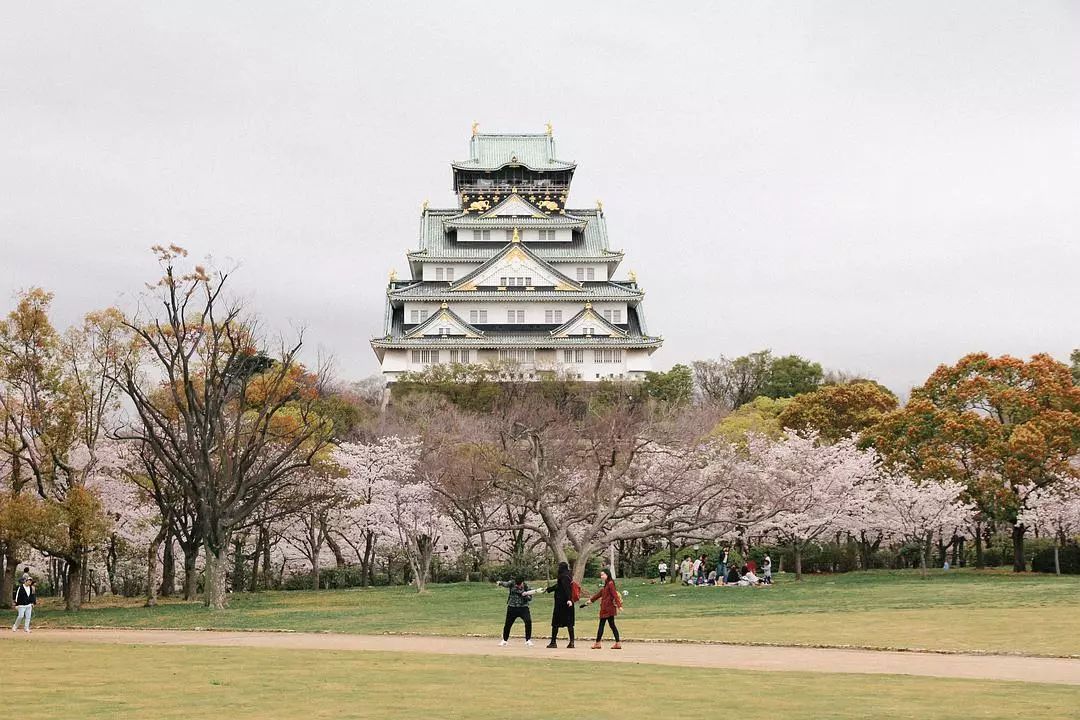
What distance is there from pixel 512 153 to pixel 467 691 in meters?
88.9

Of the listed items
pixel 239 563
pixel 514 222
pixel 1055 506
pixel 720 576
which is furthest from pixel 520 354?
pixel 1055 506

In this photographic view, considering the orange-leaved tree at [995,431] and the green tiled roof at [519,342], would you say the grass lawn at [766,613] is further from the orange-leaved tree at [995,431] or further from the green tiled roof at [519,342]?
the green tiled roof at [519,342]

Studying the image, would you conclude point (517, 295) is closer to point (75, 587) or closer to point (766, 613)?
point (75, 587)

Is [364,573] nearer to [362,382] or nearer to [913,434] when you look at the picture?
[913,434]

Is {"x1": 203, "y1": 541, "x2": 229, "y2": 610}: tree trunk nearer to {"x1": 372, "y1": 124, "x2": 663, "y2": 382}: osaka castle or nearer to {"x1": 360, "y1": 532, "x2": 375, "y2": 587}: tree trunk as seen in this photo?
{"x1": 360, "y1": 532, "x2": 375, "y2": 587}: tree trunk

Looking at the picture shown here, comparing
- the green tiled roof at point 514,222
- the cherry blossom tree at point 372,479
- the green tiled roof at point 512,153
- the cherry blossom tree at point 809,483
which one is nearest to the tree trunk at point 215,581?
the cherry blossom tree at point 372,479

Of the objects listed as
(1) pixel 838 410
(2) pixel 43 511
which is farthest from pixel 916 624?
(1) pixel 838 410

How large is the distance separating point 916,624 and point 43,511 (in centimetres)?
2406

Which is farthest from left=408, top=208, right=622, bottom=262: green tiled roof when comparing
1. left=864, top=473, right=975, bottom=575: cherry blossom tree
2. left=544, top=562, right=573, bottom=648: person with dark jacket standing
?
left=544, top=562, right=573, bottom=648: person with dark jacket standing

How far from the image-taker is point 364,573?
5222 cm

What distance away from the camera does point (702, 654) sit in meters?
19.4

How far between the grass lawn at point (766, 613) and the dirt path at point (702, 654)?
1208mm

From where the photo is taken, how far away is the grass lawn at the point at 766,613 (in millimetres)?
21969

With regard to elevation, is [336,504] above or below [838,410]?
below
